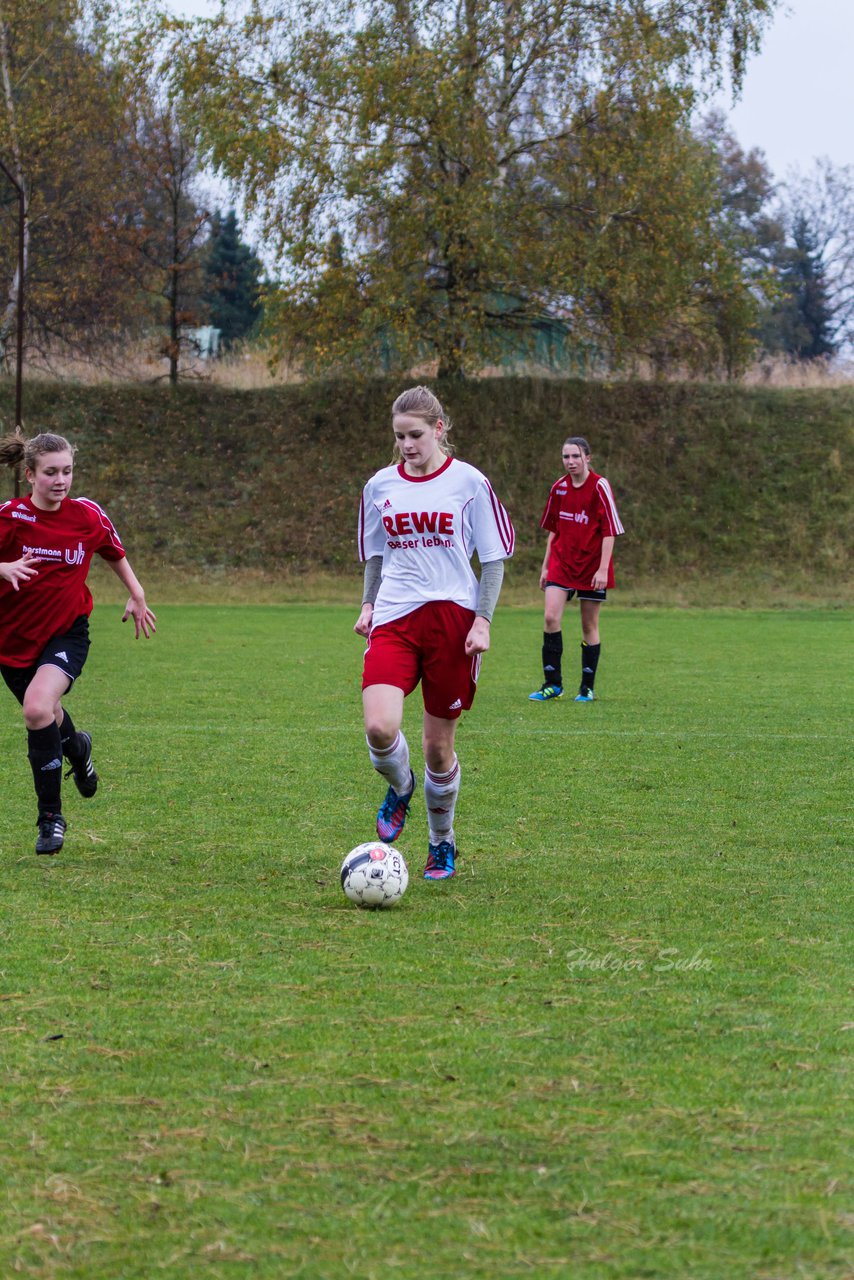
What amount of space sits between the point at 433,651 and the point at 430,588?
0.25 m

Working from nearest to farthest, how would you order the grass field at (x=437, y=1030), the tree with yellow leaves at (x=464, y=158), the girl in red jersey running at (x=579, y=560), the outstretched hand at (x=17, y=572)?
the grass field at (x=437, y=1030)
the outstretched hand at (x=17, y=572)
the girl in red jersey running at (x=579, y=560)
the tree with yellow leaves at (x=464, y=158)

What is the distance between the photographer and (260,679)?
1325 cm

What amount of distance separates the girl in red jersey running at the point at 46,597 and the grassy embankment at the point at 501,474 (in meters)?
18.8

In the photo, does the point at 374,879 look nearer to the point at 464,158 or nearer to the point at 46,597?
the point at 46,597

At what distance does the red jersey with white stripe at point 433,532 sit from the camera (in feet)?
18.8

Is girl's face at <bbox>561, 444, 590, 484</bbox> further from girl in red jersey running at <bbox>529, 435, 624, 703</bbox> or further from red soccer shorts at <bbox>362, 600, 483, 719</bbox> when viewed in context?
red soccer shorts at <bbox>362, 600, 483, 719</bbox>

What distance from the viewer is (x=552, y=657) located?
12.1 meters

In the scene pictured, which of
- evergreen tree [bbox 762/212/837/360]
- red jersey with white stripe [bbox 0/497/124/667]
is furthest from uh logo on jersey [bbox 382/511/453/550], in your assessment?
evergreen tree [bbox 762/212/837/360]

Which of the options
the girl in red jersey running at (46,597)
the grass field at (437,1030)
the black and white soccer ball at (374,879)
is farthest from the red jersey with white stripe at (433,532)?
the girl in red jersey running at (46,597)

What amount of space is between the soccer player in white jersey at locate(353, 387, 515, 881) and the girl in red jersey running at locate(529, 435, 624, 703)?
602cm

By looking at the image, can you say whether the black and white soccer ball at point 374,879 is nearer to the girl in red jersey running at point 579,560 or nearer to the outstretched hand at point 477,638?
the outstretched hand at point 477,638

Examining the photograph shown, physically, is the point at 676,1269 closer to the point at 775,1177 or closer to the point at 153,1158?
the point at 775,1177

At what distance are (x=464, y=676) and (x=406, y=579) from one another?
0.45m

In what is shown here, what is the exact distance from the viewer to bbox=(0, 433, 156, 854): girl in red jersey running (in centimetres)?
618
